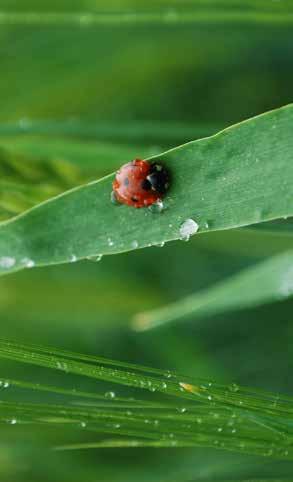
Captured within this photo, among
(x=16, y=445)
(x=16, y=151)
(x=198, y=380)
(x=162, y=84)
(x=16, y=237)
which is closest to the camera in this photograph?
(x=198, y=380)

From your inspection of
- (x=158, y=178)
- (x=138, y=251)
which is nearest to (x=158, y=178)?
(x=158, y=178)

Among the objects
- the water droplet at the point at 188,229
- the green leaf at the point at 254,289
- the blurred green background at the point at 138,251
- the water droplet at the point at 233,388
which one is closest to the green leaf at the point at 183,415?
the water droplet at the point at 233,388

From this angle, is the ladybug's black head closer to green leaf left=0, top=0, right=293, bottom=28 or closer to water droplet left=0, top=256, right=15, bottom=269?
water droplet left=0, top=256, right=15, bottom=269

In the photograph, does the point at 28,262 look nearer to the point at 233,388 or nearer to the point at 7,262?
the point at 7,262

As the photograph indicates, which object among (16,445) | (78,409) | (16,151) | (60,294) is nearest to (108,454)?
(16,445)

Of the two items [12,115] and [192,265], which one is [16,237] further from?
[12,115]

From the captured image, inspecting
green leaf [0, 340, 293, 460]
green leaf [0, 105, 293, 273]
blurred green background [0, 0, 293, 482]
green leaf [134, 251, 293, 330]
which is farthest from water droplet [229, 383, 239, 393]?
blurred green background [0, 0, 293, 482]

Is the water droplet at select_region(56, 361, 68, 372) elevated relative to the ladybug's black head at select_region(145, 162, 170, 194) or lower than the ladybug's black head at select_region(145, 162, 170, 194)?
lower
